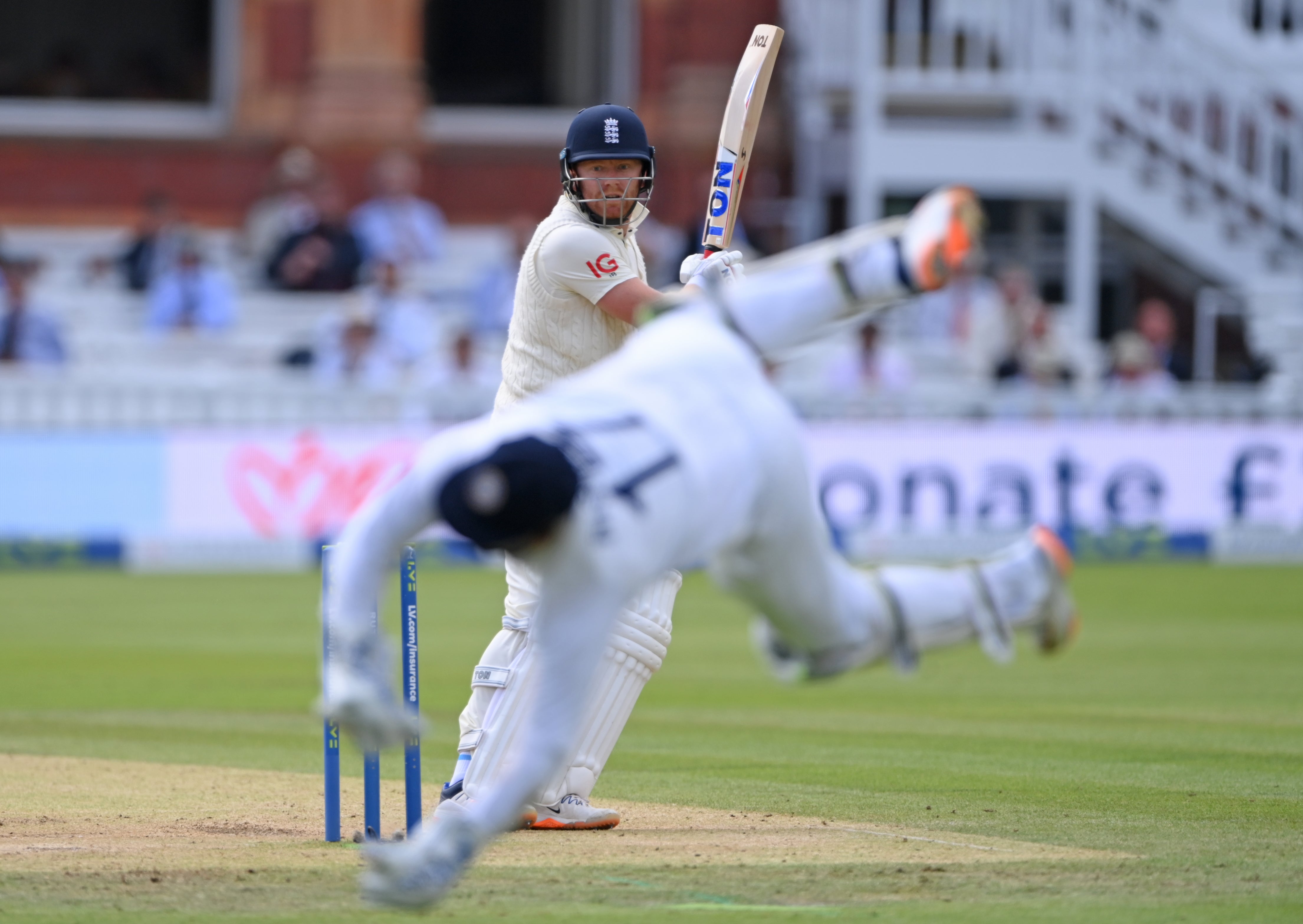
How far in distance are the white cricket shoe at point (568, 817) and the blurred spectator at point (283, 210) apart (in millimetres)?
13225

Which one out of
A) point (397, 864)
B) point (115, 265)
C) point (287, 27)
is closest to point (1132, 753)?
point (397, 864)

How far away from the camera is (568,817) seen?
6203mm

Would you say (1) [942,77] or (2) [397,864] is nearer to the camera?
(2) [397,864]

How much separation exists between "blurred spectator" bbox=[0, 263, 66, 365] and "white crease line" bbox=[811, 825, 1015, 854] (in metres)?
12.0

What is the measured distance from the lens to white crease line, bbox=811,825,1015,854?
5.84m

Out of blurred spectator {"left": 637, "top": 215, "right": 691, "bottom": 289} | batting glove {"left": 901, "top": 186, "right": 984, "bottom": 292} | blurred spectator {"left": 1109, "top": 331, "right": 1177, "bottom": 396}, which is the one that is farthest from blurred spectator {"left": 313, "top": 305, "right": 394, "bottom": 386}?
batting glove {"left": 901, "top": 186, "right": 984, "bottom": 292}

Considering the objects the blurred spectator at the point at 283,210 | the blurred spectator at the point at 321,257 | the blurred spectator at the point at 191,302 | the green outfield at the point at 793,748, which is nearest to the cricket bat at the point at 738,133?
the green outfield at the point at 793,748

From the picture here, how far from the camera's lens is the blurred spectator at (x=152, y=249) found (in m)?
18.5

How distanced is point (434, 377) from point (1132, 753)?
32.3ft

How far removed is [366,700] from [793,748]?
14.1 ft

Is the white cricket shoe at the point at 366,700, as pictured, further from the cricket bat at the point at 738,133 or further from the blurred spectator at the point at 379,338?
the blurred spectator at the point at 379,338

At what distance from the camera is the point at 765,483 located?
4508mm

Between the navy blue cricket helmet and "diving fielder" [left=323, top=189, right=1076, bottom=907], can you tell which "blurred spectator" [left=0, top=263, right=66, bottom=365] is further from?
"diving fielder" [left=323, top=189, right=1076, bottom=907]

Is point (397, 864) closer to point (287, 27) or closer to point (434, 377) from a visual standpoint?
point (434, 377)
